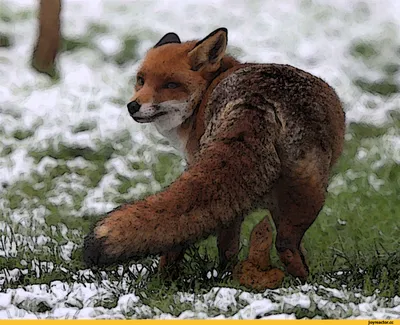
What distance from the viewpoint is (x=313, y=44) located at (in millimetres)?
2916

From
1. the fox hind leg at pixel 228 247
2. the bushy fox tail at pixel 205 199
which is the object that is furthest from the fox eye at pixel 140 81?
the fox hind leg at pixel 228 247

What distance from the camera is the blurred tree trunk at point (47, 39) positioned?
112 inches

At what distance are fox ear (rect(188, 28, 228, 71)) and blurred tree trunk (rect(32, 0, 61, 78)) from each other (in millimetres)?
871

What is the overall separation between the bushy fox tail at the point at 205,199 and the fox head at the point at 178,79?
0.16m

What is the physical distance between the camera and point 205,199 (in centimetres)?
193

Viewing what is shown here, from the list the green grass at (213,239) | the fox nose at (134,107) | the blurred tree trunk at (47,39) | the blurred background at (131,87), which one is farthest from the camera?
the blurred tree trunk at (47,39)

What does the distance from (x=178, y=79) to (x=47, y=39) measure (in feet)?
2.99

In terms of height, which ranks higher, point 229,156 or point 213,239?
point 229,156

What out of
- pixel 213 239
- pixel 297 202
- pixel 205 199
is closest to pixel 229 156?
pixel 205 199

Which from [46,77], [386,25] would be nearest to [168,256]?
[46,77]

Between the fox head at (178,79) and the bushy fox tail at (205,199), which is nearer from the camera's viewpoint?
the bushy fox tail at (205,199)

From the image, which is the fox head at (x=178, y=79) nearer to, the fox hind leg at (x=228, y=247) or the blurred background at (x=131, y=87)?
the fox hind leg at (x=228, y=247)

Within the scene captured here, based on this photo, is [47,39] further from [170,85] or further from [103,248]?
[103,248]

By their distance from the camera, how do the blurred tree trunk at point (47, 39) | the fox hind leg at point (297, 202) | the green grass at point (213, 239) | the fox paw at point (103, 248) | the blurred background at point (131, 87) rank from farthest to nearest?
the blurred tree trunk at point (47, 39)
the blurred background at point (131, 87)
the green grass at point (213, 239)
the fox hind leg at point (297, 202)
the fox paw at point (103, 248)
